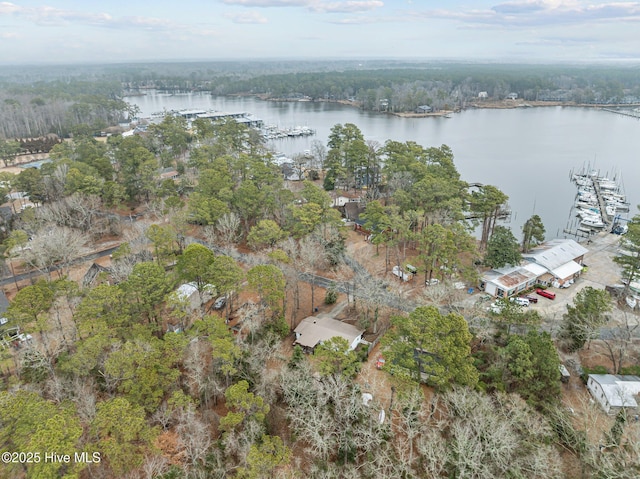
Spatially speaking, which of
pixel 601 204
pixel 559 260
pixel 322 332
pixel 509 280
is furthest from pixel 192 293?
pixel 601 204

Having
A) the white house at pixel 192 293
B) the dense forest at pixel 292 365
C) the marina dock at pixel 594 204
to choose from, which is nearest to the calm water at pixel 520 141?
the marina dock at pixel 594 204

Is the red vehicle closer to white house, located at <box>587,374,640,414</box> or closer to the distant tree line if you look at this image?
white house, located at <box>587,374,640,414</box>

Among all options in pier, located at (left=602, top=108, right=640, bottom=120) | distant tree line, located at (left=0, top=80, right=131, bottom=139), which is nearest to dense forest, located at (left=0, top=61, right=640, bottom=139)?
distant tree line, located at (left=0, top=80, right=131, bottom=139)

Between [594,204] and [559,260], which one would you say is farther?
[594,204]

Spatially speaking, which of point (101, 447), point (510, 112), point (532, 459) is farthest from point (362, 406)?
point (510, 112)

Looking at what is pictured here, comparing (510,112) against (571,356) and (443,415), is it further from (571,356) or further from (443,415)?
(443,415)

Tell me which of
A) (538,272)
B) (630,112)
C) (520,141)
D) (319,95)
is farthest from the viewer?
(319,95)

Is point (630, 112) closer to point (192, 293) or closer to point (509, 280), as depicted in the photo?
point (509, 280)
